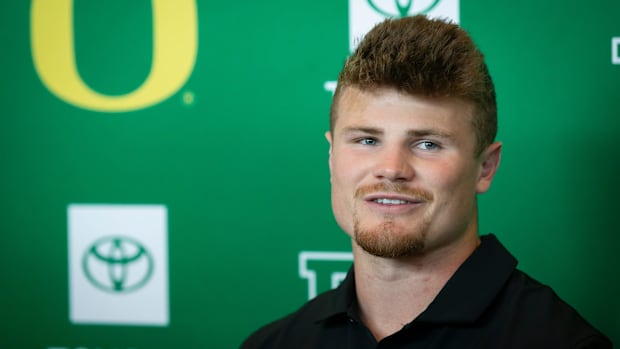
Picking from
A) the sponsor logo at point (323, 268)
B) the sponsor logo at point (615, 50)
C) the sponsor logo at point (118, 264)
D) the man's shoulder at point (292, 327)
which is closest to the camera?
the man's shoulder at point (292, 327)

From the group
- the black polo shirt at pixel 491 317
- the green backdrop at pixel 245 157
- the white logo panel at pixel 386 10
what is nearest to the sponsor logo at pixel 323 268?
the green backdrop at pixel 245 157

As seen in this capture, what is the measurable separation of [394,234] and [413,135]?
13cm

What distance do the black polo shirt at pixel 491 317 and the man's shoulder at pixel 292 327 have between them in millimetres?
104

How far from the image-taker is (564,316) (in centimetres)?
111

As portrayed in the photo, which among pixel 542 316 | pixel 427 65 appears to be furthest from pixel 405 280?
pixel 427 65

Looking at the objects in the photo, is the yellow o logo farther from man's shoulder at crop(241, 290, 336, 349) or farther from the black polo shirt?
the black polo shirt

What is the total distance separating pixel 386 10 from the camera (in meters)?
1.66

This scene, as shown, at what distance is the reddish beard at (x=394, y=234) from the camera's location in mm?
1097

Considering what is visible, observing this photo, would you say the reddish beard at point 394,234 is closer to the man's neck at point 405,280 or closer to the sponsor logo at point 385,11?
the man's neck at point 405,280

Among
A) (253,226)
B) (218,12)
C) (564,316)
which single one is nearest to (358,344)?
(564,316)

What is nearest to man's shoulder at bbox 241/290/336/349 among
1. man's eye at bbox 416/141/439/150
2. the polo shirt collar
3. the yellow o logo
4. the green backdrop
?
the polo shirt collar

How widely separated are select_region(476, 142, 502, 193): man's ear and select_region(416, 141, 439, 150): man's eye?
9cm

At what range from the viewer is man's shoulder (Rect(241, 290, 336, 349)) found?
1.29 metres

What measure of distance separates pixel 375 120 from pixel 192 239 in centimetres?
82
